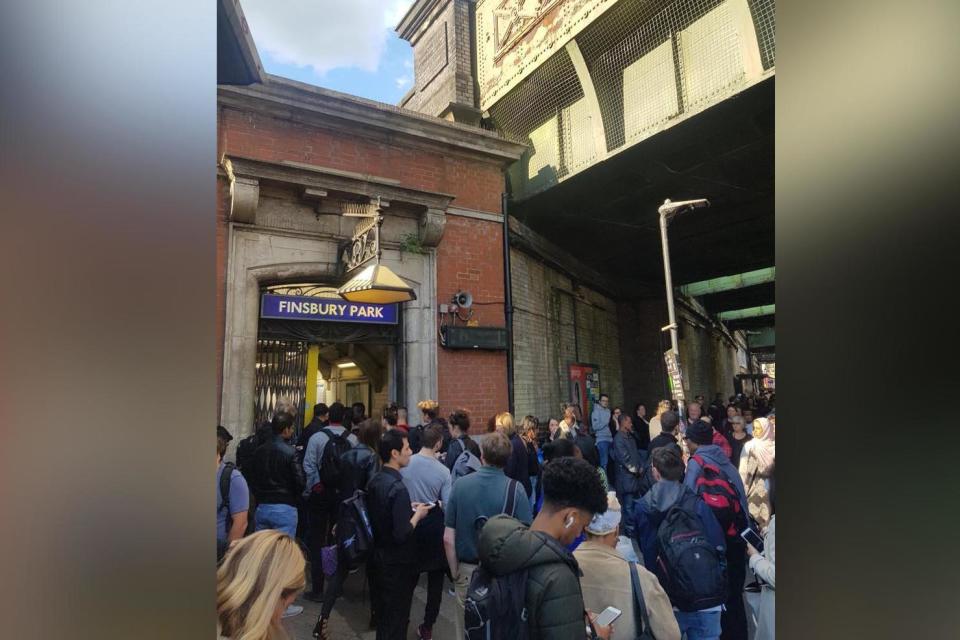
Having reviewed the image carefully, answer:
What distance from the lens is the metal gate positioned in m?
8.65

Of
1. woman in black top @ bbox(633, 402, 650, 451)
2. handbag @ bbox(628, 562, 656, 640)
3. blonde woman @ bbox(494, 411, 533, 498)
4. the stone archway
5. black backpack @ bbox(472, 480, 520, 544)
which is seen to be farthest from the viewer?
woman in black top @ bbox(633, 402, 650, 451)

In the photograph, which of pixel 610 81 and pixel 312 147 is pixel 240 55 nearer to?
pixel 312 147

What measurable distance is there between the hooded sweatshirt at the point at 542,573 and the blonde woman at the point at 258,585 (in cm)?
67

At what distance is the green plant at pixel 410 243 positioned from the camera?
8.64 m

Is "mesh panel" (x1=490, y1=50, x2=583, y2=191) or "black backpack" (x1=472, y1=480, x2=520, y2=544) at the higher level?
"mesh panel" (x1=490, y1=50, x2=583, y2=191)

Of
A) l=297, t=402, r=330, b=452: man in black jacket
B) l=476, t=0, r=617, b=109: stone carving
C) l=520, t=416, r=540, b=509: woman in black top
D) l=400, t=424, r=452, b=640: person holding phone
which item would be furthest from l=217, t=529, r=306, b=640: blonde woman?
l=476, t=0, r=617, b=109: stone carving

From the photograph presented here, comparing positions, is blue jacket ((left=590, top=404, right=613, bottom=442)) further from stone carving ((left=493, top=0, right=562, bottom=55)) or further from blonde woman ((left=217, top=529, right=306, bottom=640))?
blonde woman ((left=217, top=529, right=306, bottom=640))

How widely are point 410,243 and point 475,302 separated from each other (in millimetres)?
1494

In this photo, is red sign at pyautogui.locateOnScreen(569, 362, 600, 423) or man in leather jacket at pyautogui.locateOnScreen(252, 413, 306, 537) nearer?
man in leather jacket at pyautogui.locateOnScreen(252, 413, 306, 537)

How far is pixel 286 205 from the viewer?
7.92m

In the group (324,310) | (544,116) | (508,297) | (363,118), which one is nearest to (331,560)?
(324,310)

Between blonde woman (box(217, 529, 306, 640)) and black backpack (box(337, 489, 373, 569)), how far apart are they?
1845 mm

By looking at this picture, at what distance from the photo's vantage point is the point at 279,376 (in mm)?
8953

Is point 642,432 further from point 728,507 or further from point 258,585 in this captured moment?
point 258,585
